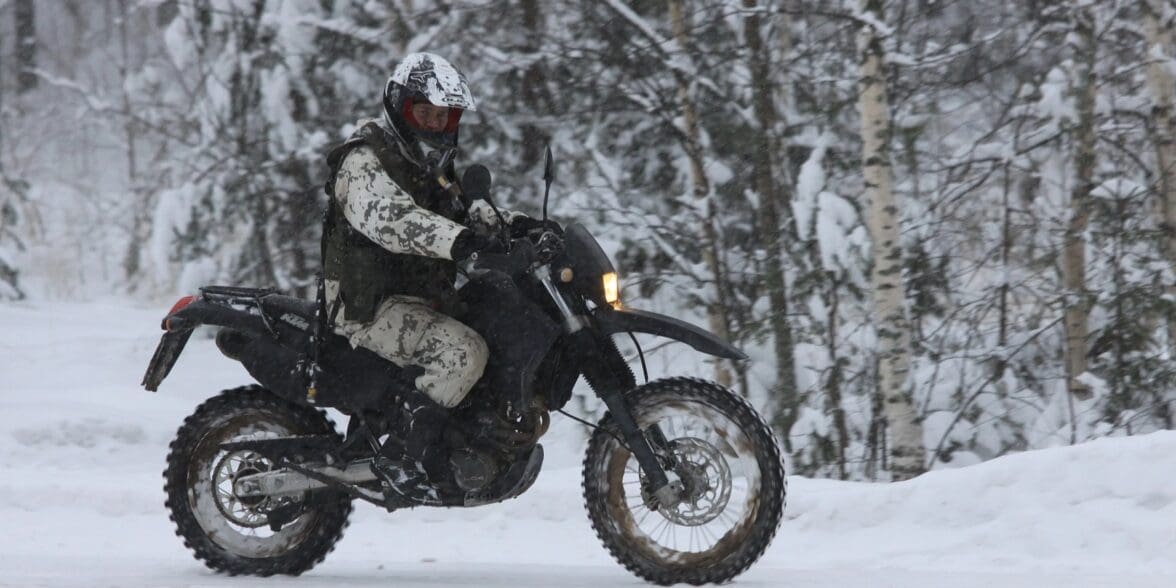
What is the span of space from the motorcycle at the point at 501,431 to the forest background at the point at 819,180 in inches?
143

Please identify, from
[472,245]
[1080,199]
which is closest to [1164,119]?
[1080,199]

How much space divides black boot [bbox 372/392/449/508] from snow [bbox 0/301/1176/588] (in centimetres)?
35

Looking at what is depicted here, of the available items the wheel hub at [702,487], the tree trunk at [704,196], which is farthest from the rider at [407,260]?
the tree trunk at [704,196]

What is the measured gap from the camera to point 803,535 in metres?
5.62

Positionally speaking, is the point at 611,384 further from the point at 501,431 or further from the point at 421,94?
the point at 421,94

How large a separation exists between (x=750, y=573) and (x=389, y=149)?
2.12 metres

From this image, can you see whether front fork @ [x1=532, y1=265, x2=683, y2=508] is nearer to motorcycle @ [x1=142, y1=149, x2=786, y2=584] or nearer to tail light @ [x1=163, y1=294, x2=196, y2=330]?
motorcycle @ [x1=142, y1=149, x2=786, y2=584]

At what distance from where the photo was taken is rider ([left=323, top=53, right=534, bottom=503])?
453 centimetres

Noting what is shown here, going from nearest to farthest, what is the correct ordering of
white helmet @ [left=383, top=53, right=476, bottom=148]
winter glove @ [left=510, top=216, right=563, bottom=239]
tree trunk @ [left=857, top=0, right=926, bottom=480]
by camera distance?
white helmet @ [left=383, top=53, right=476, bottom=148], winter glove @ [left=510, top=216, right=563, bottom=239], tree trunk @ [left=857, top=0, right=926, bottom=480]

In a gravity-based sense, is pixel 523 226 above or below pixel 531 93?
below

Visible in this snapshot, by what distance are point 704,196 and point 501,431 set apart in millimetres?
5735

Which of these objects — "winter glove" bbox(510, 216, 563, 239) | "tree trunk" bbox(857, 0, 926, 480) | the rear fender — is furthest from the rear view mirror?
"tree trunk" bbox(857, 0, 926, 480)

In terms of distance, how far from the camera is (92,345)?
1295 cm

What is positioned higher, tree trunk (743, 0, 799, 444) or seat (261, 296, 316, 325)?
tree trunk (743, 0, 799, 444)
